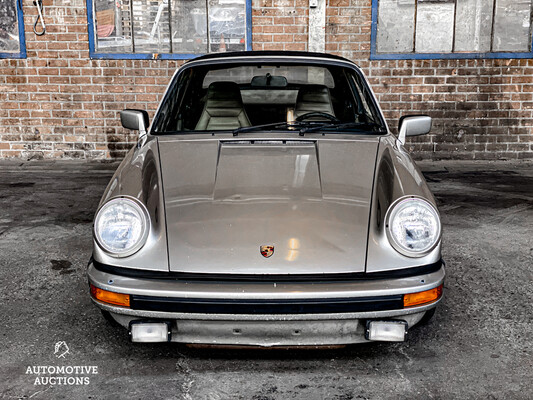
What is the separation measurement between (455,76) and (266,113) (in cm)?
494

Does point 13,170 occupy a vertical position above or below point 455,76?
below

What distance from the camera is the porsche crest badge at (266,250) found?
2484 mm

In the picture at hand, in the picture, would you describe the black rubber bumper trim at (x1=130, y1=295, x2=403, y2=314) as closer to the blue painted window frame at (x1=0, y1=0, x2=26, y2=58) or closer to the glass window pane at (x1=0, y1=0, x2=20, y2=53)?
the blue painted window frame at (x1=0, y1=0, x2=26, y2=58)

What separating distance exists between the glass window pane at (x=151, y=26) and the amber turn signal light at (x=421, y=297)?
6.28 m

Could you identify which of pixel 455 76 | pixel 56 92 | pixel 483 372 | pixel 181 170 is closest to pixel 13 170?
pixel 56 92

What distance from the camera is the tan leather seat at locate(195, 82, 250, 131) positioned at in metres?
3.71

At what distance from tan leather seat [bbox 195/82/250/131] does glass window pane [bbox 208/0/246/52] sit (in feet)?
14.0

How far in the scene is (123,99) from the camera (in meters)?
8.03

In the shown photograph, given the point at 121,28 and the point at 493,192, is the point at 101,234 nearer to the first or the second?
the point at 493,192

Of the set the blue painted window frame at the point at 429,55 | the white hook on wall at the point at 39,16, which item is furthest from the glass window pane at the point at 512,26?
the white hook on wall at the point at 39,16

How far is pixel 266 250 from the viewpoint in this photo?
8.19 ft
